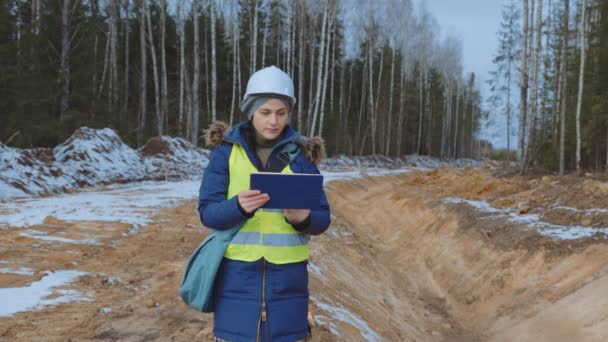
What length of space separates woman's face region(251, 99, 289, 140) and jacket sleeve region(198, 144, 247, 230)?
0.56 ft

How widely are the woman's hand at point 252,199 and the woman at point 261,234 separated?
0.13m

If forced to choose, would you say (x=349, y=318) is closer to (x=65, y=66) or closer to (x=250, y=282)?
(x=250, y=282)

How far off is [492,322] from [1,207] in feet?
25.5

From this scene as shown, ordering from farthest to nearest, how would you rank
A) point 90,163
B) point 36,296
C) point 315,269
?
1. point 90,163
2. point 315,269
3. point 36,296

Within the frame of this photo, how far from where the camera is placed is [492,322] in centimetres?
635

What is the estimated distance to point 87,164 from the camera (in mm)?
12695

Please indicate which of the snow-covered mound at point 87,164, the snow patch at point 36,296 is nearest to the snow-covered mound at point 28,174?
the snow-covered mound at point 87,164

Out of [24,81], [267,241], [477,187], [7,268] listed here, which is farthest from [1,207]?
[477,187]

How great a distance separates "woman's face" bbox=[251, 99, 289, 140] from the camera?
2164 mm

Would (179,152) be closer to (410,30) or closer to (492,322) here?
(492,322)

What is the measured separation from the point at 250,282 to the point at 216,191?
1.39 feet

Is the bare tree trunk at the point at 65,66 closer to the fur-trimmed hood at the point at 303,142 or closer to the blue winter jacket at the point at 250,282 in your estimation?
the fur-trimmed hood at the point at 303,142

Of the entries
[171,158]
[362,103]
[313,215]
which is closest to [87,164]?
[171,158]

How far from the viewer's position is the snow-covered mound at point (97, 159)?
481 inches
